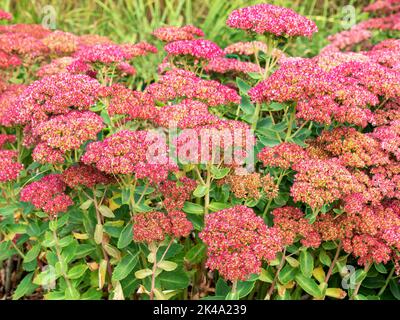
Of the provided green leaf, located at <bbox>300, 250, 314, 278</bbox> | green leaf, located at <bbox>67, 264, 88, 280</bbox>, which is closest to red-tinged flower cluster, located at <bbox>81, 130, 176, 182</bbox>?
green leaf, located at <bbox>67, 264, 88, 280</bbox>

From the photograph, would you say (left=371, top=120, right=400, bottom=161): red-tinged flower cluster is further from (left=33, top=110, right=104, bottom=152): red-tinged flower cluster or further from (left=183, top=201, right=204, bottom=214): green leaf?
(left=33, top=110, right=104, bottom=152): red-tinged flower cluster

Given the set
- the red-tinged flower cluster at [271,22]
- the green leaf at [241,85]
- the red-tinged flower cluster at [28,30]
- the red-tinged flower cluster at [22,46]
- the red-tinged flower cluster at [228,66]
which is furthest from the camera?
the red-tinged flower cluster at [28,30]

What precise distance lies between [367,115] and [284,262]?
3.00ft

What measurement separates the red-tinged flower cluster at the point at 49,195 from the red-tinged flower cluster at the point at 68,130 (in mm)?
224

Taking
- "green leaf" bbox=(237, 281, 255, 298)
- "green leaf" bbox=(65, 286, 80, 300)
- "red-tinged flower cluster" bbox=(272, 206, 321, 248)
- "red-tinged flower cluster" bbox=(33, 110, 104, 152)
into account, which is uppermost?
"red-tinged flower cluster" bbox=(33, 110, 104, 152)

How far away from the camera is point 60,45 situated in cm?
A: 410

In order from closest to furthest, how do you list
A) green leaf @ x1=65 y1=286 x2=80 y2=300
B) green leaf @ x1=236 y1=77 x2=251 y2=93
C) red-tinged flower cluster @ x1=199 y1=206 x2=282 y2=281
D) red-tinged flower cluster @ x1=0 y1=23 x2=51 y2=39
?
red-tinged flower cluster @ x1=199 y1=206 x2=282 y2=281 → green leaf @ x1=65 y1=286 x2=80 y2=300 → green leaf @ x1=236 y1=77 x2=251 y2=93 → red-tinged flower cluster @ x1=0 y1=23 x2=51 y2=39

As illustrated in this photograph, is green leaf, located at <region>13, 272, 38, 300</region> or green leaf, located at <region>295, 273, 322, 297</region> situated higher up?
green leaf, located at <region>295, 273, 322, 297</region>

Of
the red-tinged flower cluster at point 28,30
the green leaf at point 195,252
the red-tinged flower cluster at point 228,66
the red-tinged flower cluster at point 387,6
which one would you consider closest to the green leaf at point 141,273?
the green leaf at point 195,252

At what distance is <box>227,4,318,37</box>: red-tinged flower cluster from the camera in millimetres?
3047

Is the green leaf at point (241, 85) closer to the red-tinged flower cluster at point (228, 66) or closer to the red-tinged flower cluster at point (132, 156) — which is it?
the red-tinged flower cluster at point (228, 66)

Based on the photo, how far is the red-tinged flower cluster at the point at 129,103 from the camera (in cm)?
275

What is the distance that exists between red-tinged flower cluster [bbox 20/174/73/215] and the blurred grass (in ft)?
10.4

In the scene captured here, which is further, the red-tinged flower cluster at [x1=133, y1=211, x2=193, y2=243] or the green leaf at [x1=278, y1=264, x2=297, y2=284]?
the green leaf at [x1=278, y1=264, x2=297, y2=284]
